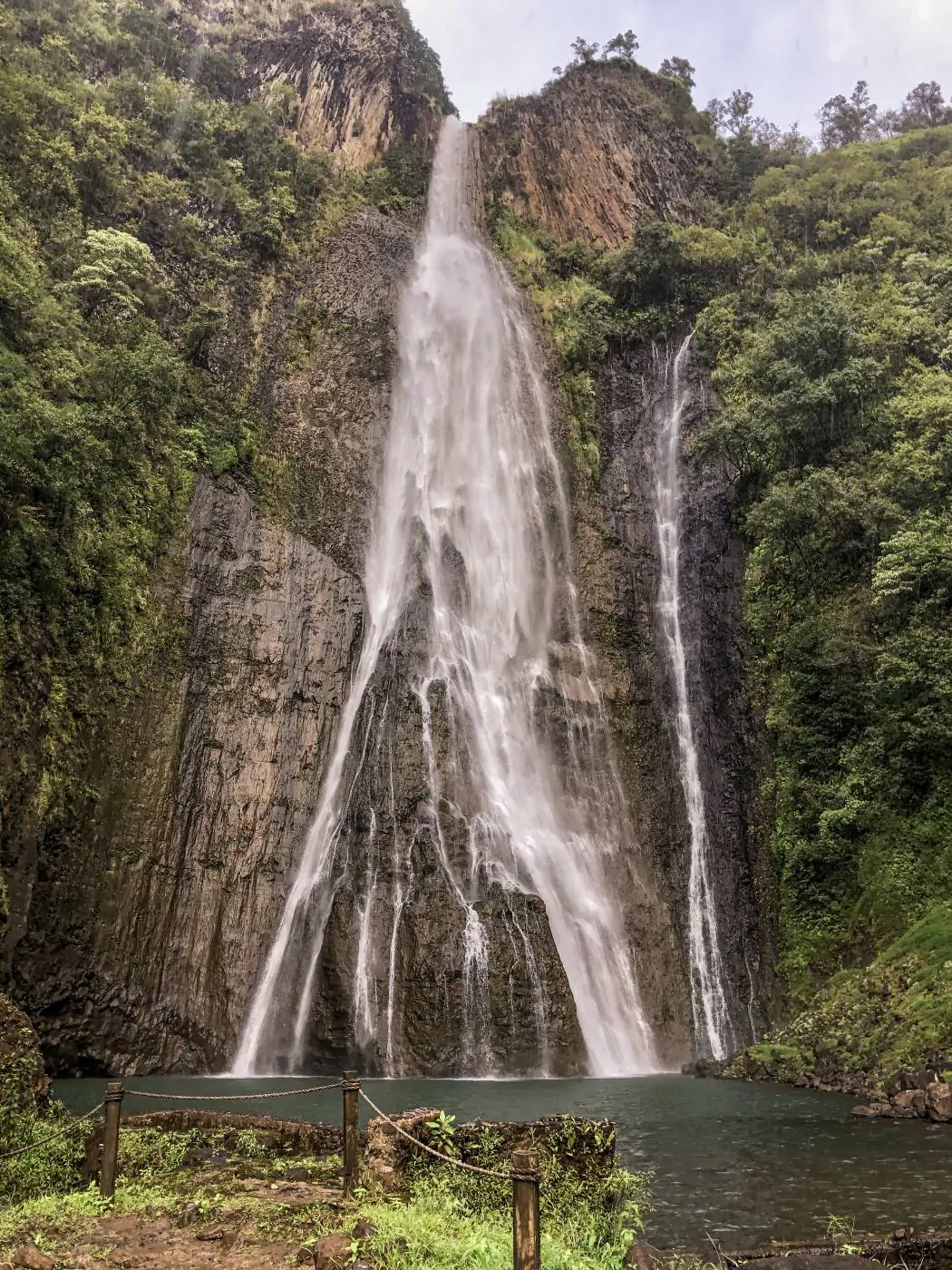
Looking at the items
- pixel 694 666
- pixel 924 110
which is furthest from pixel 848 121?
pixel 694 666

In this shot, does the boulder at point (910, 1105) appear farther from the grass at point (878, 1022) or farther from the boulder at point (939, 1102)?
the grass at point (878, 1022)

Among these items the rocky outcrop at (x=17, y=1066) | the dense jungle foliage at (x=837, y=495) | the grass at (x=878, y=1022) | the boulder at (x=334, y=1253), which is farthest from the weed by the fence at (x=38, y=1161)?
the dense jungle foliage at (x=837, y=495)

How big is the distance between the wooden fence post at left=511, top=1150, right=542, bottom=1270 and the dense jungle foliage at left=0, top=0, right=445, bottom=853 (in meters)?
12.9

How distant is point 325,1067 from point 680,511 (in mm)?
18063

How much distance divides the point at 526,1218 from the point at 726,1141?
22.2ft

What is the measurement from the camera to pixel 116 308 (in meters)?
22.6

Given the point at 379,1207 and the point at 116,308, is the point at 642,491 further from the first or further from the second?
the point at 379,1207

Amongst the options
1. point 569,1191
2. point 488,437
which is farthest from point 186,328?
point 569,1191

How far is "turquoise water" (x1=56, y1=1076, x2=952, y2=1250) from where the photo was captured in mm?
7242

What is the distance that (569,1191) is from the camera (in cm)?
662

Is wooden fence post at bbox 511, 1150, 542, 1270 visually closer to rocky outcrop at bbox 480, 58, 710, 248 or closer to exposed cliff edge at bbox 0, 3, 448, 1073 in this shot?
exposed cliff edge at bbox 0, 3, 448, 1073

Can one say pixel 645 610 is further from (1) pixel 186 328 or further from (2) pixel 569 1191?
(2) pixel 569 1191

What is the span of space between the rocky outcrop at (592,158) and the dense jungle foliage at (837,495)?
363 centimetres

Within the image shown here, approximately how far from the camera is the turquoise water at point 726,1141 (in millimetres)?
7242
